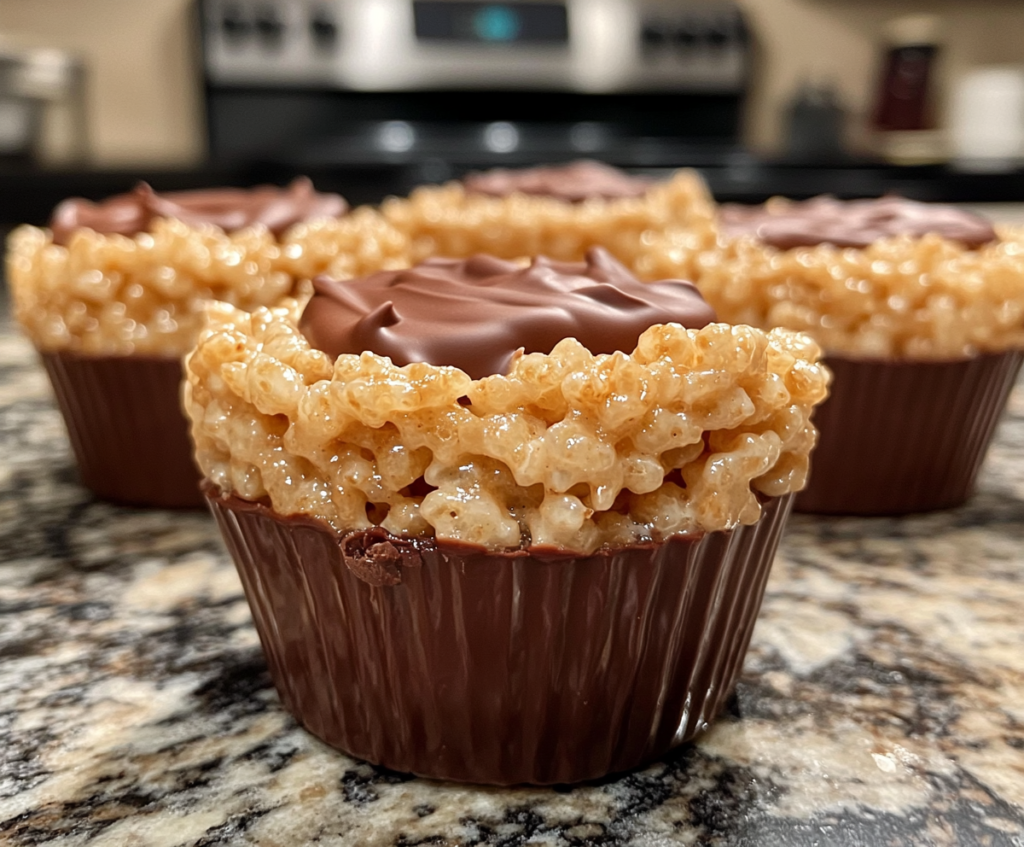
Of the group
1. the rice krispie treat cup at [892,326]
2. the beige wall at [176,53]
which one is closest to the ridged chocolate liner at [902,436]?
the rice krispie treat cup at [892,326]

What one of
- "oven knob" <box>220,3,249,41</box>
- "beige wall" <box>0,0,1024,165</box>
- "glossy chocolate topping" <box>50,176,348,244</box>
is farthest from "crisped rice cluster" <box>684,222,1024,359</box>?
"oven knob" <box>220,3,249,41</box>

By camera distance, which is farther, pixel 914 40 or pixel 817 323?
pixel 914 40

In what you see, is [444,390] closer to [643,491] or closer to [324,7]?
[643,491]

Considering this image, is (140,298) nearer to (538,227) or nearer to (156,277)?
(156,277)

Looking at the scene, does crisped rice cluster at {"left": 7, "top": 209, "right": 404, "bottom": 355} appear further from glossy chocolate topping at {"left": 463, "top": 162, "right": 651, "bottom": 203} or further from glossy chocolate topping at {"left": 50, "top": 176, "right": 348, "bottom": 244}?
glossy chocolate topping at {"left": 463, "top": 162, "right": 651, "bottom": 203}

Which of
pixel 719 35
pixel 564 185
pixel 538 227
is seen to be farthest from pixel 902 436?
pixel 719 35

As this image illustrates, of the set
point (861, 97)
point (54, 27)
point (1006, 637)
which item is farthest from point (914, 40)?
point (1006, 637)
